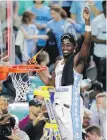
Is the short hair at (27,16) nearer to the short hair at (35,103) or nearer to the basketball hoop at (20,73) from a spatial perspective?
the short hair at (35,103)

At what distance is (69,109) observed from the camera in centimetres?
1080

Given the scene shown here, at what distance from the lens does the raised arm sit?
1041cm

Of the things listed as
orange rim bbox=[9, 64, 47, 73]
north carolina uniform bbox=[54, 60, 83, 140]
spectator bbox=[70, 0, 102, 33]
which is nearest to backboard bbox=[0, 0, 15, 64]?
orange rim bbox=[9, 64, 47, 73]

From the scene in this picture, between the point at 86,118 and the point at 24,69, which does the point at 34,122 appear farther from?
the point at 24,69

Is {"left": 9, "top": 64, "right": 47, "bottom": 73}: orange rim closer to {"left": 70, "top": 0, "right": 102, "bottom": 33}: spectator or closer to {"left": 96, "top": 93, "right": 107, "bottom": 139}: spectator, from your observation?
{"left": 96, "top": 93, "right": 107, "bottom": 139}: spectator

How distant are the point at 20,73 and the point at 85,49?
1.11 m

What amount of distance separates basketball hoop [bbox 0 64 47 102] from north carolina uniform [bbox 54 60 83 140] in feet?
1.41

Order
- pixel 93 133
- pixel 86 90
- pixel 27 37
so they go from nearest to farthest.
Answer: pixel 93 133
pixel 86 90
pixel 27 37

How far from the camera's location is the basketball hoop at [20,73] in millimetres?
10609

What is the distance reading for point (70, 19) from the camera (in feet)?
49.8

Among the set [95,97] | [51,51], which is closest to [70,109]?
[95,97]

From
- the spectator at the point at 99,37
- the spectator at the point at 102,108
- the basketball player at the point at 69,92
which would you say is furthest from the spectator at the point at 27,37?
the basketball player at the point at 69,92

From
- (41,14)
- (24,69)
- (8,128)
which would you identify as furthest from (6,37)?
(41,14)

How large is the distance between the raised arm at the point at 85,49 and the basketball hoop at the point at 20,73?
1.90 feet
